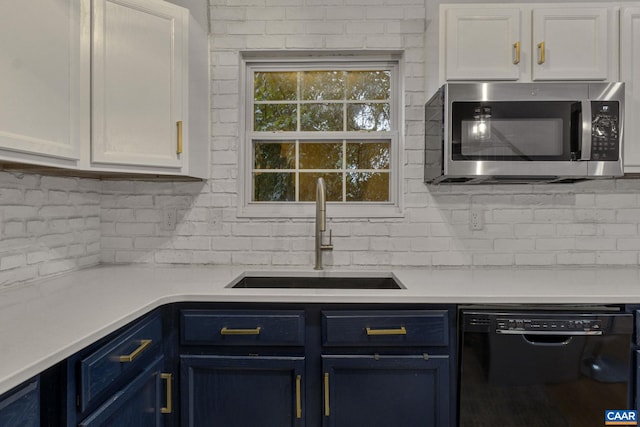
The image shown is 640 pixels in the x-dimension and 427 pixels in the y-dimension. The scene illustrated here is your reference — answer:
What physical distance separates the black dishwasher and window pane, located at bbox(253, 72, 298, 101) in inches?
59.7

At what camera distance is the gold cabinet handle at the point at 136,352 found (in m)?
1.23

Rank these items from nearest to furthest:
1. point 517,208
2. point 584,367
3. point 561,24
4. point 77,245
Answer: point 584,367 → point 561,24 → point 77,245 → point 517,208

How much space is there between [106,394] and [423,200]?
166cm

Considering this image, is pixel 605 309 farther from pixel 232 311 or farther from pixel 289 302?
pixel 232 311

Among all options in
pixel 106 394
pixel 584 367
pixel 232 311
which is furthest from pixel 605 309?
pixel 106 394

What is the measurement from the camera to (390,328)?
60.3 inches

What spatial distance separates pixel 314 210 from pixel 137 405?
1.24 m

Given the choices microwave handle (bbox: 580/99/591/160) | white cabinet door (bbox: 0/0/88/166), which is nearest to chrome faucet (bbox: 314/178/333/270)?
white cabinet door (bbox: 0/0/88/166)

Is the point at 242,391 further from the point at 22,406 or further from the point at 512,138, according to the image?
the point at 512,138

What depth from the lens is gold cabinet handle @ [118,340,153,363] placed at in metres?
1.23

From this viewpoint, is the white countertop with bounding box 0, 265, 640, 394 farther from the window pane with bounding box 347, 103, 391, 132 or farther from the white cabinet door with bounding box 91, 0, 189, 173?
the window pane with bounding box 347, 103, 391, 132

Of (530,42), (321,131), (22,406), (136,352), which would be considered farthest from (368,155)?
(22,406)

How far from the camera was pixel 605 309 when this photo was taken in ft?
4.98

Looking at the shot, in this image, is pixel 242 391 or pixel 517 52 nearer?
pixel 242 391
